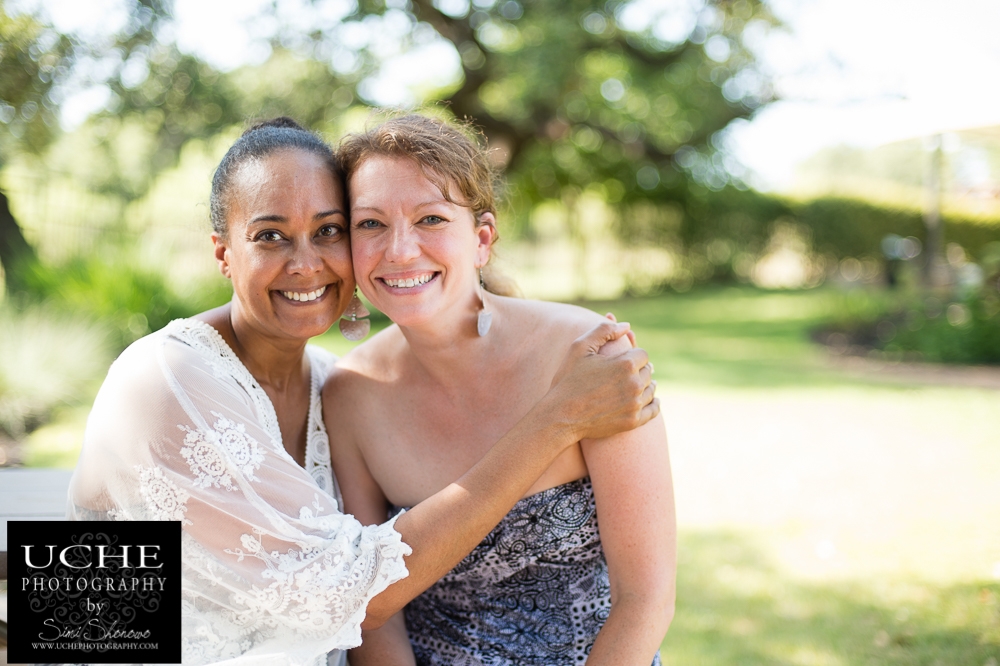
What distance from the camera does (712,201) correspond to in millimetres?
23172

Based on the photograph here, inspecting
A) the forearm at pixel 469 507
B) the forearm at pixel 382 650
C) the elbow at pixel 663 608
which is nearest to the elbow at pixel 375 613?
the forearm at pixel 469 507

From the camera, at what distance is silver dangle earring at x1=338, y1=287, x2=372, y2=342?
8.97 feet

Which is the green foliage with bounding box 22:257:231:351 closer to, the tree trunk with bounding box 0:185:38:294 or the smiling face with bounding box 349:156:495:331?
the tree trunk with bounding box 0:185:38:294

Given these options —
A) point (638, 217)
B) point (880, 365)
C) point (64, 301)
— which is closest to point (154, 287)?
point (64, 301)

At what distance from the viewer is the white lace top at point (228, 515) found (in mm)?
1980

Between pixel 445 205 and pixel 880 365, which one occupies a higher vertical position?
pixel 880 365

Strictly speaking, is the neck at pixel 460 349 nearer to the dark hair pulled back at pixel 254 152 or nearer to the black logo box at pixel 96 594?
the dark hair pulled back at pixel 254 152

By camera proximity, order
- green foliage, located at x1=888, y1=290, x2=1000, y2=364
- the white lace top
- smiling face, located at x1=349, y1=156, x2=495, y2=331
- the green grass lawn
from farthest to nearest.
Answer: green foliage, located at x1=888, y1=290, x2=1000, y2=364 < the green grass lawn < smiling face, located at x1=349, y1=156, x2=495, y2=331 < the white lace top

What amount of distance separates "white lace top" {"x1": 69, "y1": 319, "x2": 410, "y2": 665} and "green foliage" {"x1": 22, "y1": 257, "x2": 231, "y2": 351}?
697 cm

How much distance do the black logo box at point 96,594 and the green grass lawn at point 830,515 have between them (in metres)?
2.54

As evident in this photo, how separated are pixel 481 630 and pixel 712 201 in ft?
72.3

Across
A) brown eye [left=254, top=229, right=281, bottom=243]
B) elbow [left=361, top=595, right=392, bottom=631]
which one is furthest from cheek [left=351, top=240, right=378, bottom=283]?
elbow [left=361, top=595, right=392, bottom=631]

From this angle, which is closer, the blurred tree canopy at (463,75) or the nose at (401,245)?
the nose at (401,245)

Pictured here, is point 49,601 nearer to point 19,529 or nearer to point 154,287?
point 19,529
